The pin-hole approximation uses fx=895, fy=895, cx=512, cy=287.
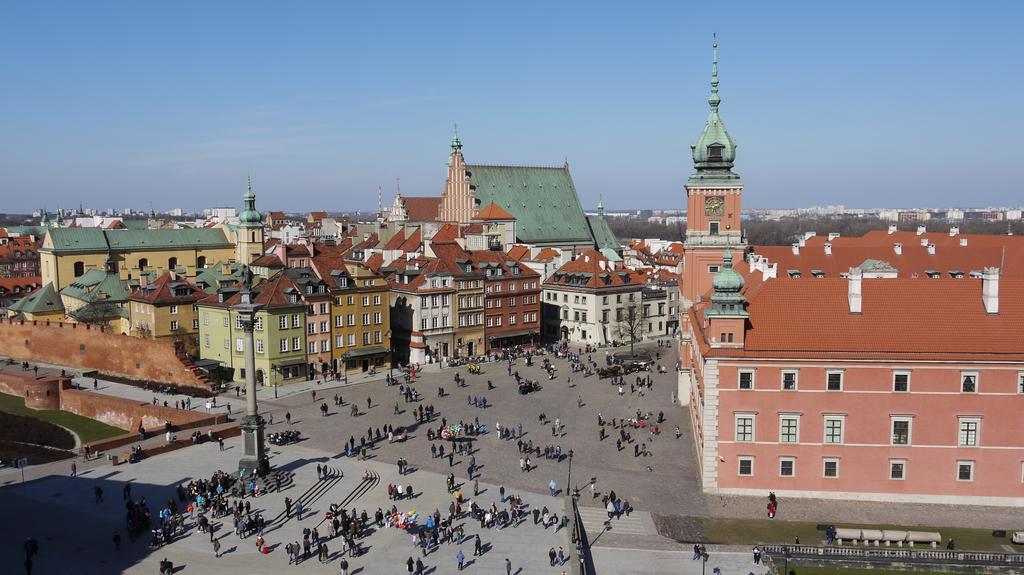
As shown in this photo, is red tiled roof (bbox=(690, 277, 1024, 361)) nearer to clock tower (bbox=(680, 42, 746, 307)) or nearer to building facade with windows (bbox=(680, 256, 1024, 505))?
building facade with windows (bbox=(680, 256, 1024, 505))

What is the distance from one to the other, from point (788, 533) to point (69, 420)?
4790 cm

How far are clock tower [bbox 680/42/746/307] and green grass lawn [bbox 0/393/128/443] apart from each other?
4097cm

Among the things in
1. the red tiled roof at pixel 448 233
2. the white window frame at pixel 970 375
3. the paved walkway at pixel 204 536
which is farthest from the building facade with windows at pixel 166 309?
the white window frame at pixel 970 375

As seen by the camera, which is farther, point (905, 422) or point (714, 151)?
point (714, 151)

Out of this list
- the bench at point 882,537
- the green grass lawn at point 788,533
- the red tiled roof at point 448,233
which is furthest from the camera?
the red tiled roof at point 448,233

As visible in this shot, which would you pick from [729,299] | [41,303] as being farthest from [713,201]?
[41,303]

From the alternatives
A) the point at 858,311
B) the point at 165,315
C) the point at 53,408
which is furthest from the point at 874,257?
the point at 53,408

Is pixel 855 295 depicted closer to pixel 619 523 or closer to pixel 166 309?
pixel 619 523

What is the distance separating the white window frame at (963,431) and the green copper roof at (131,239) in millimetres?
88803

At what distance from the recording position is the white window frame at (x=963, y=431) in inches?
1626

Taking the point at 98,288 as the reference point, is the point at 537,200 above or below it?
above

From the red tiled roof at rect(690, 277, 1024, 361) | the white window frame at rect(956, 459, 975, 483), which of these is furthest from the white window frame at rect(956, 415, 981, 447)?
the red tiled roof at rect(690, 277, 1024, 361)

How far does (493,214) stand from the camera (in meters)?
104

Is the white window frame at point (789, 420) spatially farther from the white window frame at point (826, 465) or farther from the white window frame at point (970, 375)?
the white window frame at point (970, 375)
